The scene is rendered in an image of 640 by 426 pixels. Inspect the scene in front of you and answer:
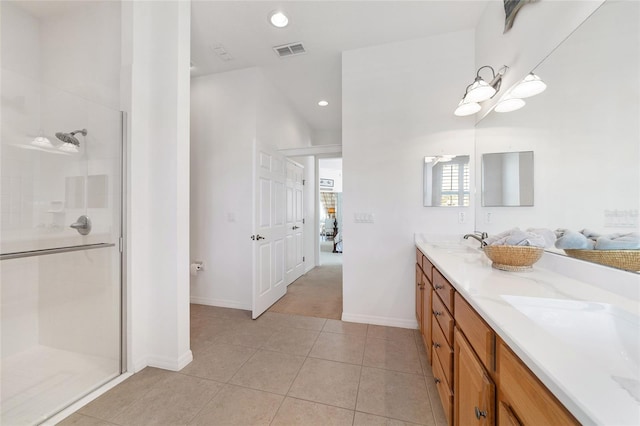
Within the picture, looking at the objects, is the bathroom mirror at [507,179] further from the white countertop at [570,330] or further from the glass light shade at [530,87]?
the white countertop at [570,330]

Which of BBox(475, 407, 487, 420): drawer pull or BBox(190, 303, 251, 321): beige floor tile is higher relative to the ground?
BBox(475, 407, 487, 420): drawer pull

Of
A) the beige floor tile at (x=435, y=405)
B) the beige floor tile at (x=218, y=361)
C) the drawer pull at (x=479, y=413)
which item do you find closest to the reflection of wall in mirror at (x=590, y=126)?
the drawer pull at (x=479, y=413)

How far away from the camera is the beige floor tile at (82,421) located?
4.32 ft

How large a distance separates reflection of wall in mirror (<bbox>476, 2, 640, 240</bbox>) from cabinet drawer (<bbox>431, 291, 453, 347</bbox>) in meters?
0.72

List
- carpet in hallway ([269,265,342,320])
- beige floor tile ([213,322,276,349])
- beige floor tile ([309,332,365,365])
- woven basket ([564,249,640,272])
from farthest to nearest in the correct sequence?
carpet in hallway ([269,265,342,320]) < beige floor tile ([213,322,276,349]) < beige floor tile ([309,332,365,365]) < woven basket ([564,249,640,272])

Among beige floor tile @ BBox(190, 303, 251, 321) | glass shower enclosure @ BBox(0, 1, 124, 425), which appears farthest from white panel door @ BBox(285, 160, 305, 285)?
glass shower enclosure @ BBox(0, 1, 124, 425)

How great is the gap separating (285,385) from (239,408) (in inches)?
12.3

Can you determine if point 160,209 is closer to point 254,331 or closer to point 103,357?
point 103,357

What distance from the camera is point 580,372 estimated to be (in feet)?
1.57

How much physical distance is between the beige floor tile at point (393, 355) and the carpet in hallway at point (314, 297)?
636 millimetres

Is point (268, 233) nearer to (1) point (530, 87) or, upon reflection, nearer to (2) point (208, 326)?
(2) point (208, 326)

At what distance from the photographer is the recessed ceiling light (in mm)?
2103

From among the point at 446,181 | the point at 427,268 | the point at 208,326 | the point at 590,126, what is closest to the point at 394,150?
the point at 446,181

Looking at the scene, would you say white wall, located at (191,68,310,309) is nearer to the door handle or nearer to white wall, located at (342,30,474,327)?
white wall, located at (342,30,474,327)
